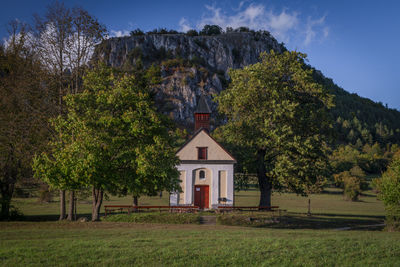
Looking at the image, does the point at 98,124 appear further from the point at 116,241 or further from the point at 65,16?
the point at 116,241

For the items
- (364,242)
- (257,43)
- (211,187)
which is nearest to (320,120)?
(211,187)

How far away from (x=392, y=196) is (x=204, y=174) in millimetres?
17138

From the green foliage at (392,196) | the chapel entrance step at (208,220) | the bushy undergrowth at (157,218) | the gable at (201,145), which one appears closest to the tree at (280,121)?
the gable at (201,145)

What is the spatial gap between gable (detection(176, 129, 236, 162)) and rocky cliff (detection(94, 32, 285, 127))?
97.8 metres

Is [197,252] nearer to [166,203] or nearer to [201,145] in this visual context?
[201,145]

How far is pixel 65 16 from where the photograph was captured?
25.6 metres

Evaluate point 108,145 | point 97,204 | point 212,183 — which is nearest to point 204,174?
point 212,183

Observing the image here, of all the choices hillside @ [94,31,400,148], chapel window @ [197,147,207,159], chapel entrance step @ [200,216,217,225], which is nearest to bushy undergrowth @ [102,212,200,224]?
chapel entrance step @ [200,216,217,225]

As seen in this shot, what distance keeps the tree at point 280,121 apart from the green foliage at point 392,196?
568 cm

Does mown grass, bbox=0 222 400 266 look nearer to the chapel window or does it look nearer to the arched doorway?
the arched doorway

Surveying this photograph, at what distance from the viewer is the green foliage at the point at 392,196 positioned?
24.9 meters

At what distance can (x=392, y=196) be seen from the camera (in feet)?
83.7

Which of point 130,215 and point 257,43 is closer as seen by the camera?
point 130,215

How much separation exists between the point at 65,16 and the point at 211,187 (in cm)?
2082
